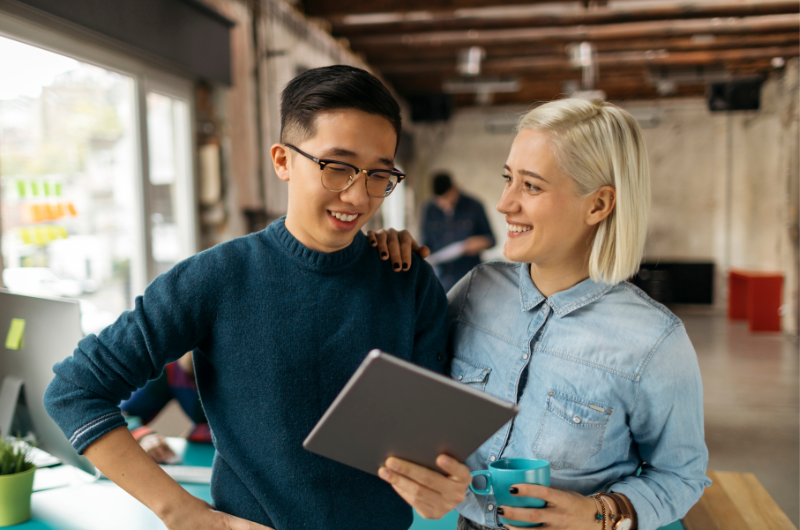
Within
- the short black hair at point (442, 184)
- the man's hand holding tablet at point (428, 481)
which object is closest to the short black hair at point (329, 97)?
the man's hand holding tablet at point (428, 481)

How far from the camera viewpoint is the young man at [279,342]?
95 centimetres

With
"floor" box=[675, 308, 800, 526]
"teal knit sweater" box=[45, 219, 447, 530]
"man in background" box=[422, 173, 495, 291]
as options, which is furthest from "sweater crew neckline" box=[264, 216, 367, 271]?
"man in background" box=[422, 173, 495, 291]

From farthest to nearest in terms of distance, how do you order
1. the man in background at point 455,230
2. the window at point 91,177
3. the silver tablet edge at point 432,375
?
the man in background at point 455,230 → the window at point 91,177 → the silver tablet edge at point 432,375

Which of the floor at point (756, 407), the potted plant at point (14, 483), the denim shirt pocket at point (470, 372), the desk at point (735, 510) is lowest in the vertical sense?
the floor at point (756, 407)

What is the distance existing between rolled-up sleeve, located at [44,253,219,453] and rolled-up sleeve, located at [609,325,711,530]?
32.6 inches

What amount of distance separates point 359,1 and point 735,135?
777 cm

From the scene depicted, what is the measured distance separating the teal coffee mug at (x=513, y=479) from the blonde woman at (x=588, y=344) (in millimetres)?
117

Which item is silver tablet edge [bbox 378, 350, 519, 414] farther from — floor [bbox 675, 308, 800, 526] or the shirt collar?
floor [bbox 675, 308, 800, 526]

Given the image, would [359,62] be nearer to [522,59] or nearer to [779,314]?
[522,59]

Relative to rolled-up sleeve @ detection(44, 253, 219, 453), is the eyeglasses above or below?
above

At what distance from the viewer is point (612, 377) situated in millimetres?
1116

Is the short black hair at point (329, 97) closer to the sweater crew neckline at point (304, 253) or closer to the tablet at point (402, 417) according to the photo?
the sweater crew neckline at point (304, 253)

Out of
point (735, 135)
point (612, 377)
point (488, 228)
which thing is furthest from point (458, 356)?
point (735, 135)

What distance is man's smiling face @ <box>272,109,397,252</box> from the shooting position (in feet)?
3.26
